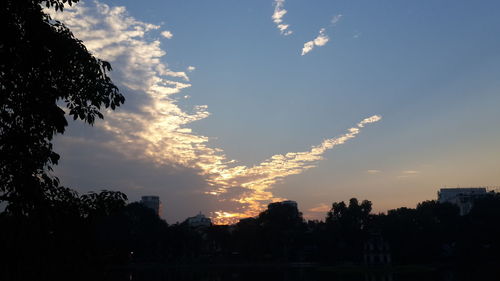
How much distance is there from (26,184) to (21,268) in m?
1.10

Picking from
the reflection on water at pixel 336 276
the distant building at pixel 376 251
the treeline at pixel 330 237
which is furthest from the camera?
the distant building at pixel 376 251

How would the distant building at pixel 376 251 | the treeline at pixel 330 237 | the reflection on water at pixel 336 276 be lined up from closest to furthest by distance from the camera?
the reflection on water at pixel 336 276 < the treeline at pixel 330 237 < the distant building at pixel 376 251

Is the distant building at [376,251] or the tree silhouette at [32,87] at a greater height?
the tree silhouette at [32,87]

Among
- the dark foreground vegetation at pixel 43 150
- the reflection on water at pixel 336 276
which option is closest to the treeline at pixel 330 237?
the reflection on water at pixel 336 276

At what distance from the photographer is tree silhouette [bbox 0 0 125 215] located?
5.31 metres

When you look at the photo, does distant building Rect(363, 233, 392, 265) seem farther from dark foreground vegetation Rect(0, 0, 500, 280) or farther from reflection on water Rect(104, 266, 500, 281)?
dark foreground vegetation Rect(0, 0, 500, 280)

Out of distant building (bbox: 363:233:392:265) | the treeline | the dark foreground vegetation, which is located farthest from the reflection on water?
the dark foreground vegetation

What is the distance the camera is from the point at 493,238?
7519 cm

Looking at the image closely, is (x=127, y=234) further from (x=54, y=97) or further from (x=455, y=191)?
(x=455, y=191)

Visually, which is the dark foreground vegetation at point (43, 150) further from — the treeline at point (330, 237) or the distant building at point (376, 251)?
the distant building at point (376, 251)

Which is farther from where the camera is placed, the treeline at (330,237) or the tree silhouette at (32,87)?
the treeline at (330,237)

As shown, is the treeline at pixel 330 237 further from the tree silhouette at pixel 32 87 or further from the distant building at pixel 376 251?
the tree silhouette at pixel 32 87

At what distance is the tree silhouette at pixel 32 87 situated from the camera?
531 cm

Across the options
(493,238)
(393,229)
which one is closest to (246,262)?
(393,229)
